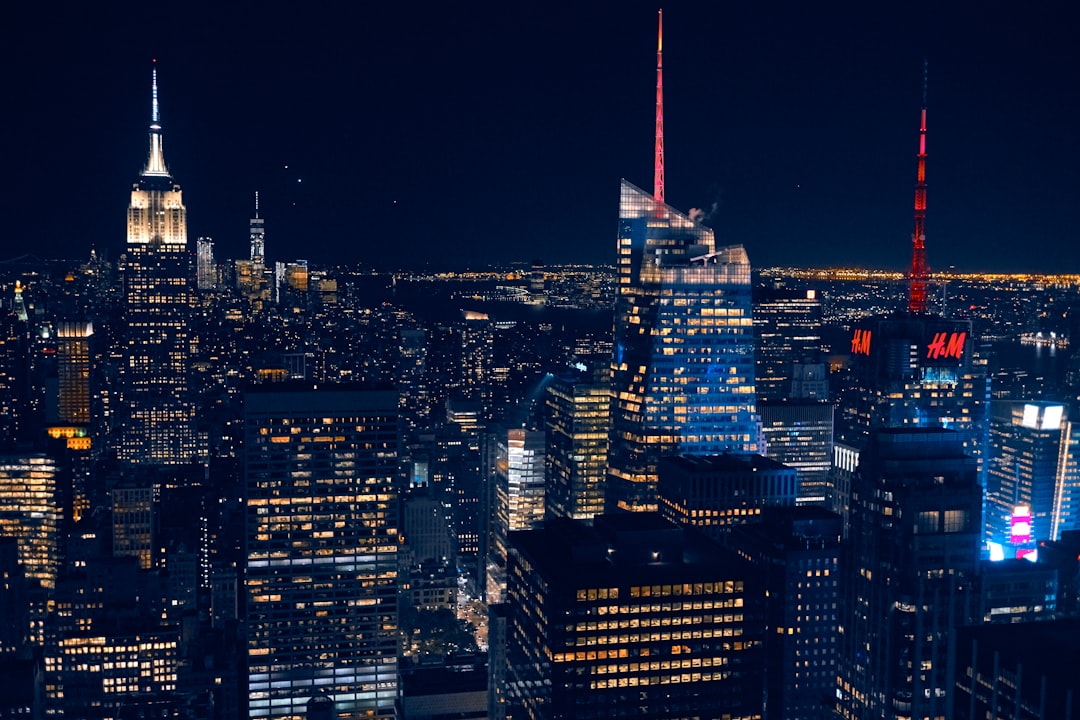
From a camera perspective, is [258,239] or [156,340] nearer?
[258,239]

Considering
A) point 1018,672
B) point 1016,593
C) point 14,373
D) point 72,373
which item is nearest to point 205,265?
point 72,373

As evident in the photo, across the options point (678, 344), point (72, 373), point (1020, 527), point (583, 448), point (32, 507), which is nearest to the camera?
point (1020, 527)

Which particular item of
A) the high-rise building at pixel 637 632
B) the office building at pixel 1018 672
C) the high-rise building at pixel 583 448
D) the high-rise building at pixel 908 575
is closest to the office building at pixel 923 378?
the high-rise building at pixel 583 448

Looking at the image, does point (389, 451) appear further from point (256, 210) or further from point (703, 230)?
point (703, 230)

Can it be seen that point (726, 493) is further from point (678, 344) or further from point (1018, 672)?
point (1018, 672)

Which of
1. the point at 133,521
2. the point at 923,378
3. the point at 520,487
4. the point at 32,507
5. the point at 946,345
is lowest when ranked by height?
the point at 133,521

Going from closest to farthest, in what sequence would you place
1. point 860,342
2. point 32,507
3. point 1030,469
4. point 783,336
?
point 1030,469
point 32,507
point 860,342
point 783,336

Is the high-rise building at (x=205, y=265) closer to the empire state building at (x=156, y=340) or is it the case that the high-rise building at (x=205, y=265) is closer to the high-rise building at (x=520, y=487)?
the empire state building at (x=156, y=340)

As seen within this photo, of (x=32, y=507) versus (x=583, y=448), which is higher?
(x=583, y=448)
